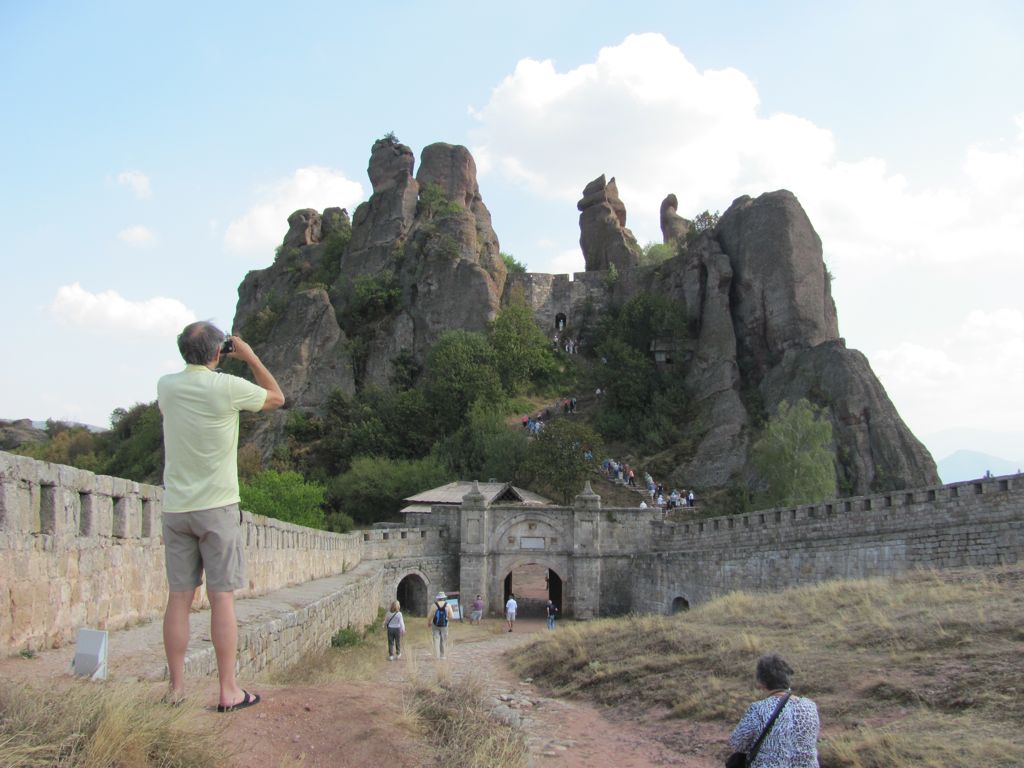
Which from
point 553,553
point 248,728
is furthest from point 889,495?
point 248,728

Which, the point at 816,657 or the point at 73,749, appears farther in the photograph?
the point at 816,657

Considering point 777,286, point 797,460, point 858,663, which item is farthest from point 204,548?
point 777,286

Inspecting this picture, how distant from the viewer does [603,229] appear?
204 feet

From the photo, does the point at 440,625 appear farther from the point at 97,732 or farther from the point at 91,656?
the point at 97,732

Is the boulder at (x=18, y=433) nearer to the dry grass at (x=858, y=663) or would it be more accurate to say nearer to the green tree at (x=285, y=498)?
the green tree at (x=285, y=498)

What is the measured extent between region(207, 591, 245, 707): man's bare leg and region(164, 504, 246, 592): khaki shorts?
7cm

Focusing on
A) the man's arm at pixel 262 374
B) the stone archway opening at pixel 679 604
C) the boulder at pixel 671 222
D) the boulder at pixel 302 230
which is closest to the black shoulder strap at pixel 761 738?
the man's arm at pixel 262 374

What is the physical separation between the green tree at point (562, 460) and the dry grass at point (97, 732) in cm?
3614

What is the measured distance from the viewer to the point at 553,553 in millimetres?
36188

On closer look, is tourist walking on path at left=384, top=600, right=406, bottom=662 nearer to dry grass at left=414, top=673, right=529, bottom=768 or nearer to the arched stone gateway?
dry grass at left=414, top=673, right=529, bottom=768

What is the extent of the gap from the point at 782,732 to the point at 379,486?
128 feet

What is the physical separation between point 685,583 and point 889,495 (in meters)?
9.83

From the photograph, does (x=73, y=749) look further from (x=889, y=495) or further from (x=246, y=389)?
(x=889, y=495)

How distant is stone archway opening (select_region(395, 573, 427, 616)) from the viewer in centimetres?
3612
